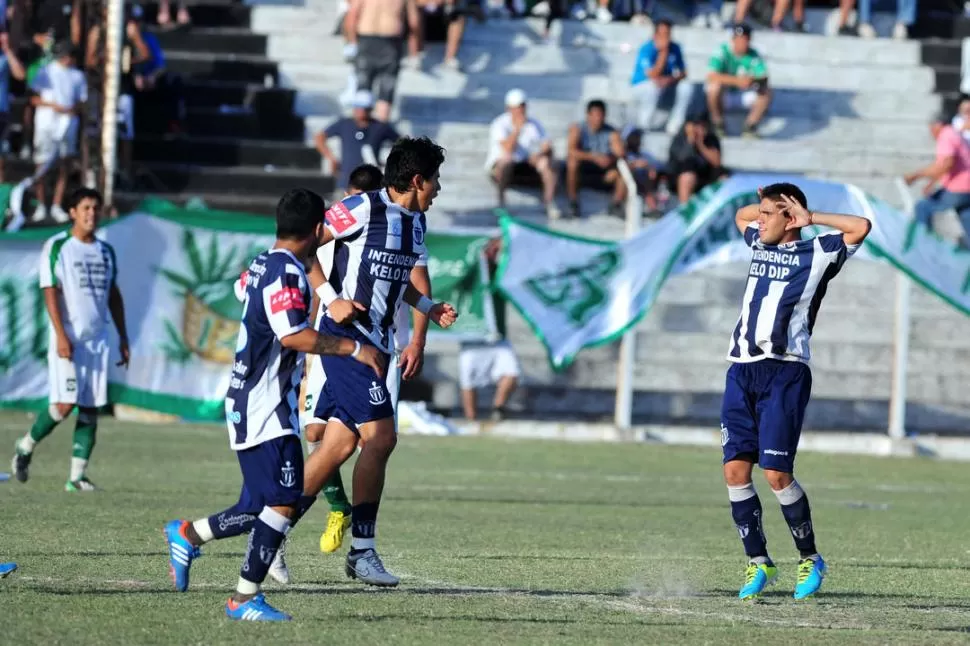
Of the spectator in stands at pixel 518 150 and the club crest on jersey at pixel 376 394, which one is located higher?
the club crest on jersey at pixel 376 394

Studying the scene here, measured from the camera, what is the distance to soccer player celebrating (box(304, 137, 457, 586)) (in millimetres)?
8836

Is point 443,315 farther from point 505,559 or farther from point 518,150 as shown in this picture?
point 518,150

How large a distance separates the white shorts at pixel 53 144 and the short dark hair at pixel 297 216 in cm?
1532

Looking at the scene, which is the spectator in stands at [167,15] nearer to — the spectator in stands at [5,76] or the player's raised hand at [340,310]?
the spectator in stands at [5,76]

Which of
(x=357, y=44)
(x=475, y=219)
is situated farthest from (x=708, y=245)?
(x=357, y=44)

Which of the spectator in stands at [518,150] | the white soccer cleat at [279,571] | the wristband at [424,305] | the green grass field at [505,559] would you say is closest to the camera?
the green grass field at [505,559]

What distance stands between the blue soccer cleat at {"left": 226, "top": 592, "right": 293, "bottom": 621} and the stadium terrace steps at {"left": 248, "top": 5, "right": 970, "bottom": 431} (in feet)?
44.1

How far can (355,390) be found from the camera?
8.87 metres

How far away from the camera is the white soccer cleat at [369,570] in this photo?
8.65m

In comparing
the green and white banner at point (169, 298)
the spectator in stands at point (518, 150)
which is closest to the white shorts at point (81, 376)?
the green and white banner at point (169, 298)

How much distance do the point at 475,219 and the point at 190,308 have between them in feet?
15.4

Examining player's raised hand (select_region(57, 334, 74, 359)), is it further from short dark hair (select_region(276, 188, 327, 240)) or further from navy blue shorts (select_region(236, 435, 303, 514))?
short dark hair (select_region(276, 188, 327, 240))

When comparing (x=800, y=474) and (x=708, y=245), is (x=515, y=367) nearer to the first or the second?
(x=708, y=245)

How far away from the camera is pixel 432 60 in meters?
26.3
